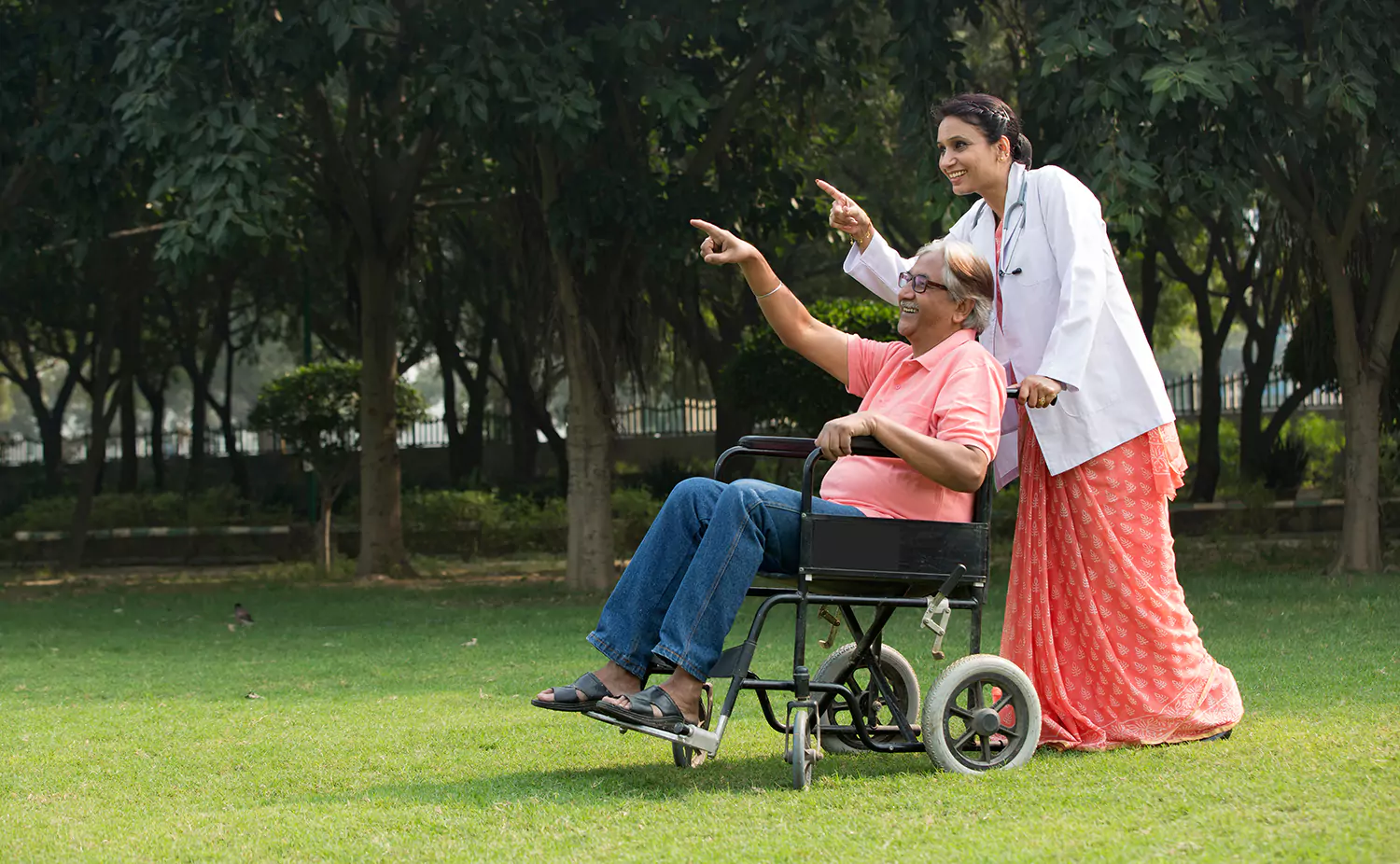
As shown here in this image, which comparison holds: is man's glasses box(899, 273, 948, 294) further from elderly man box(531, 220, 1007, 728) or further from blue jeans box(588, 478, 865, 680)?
blue jeans box(588, 478, 865, 680)

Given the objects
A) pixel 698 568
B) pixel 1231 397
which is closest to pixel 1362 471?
pixel 698 568

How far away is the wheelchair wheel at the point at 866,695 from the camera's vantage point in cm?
486

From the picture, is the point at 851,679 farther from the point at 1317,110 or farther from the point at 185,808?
the point at 1317,110

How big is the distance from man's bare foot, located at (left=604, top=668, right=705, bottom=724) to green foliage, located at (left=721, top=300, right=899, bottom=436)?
9618mm

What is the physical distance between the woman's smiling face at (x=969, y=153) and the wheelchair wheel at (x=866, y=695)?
1.50 meters

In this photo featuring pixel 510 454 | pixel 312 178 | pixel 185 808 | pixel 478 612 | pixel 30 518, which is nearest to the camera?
pixel 185 808

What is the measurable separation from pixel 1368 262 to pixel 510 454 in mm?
19228

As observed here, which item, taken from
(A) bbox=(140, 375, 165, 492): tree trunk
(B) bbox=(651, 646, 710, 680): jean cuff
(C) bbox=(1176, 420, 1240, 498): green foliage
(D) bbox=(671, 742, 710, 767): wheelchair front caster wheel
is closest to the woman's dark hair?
(B) bbox=(651, 646, 710, 680): jean cuff

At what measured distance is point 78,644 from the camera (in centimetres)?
991

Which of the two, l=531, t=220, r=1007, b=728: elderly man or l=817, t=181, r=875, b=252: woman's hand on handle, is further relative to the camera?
l=817, t=181, r=875, b=252: woman's hand on handle

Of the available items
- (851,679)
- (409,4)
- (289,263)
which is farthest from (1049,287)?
(289,263)

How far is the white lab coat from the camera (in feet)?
16.1

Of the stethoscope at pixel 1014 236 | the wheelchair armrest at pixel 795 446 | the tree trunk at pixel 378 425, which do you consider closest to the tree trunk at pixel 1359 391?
the tree trunk at pixel 378 425

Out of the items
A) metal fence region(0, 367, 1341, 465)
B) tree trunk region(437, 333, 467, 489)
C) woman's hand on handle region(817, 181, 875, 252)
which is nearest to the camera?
woman's hand on handle region(817, 181, 875, 252)
